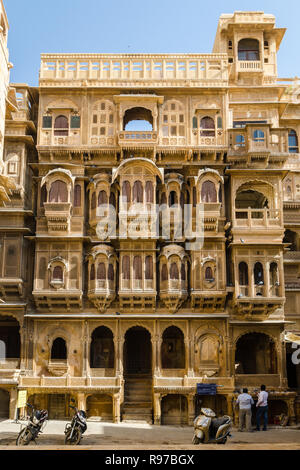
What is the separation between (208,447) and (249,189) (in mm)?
24431

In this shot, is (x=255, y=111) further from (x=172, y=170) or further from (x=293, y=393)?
(x=293, y=393)

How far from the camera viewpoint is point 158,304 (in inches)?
1055

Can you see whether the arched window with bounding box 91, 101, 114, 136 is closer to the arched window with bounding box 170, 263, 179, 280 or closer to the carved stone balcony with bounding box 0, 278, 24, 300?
the arched window with bounding box 170, 263, 179, 280

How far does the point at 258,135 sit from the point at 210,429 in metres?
17.8

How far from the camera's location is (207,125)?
93.8ft

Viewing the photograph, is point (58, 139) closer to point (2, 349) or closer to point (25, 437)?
point (2, 349)

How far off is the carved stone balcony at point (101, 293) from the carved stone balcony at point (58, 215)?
10.6ft

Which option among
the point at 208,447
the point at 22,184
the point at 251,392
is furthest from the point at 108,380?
the point at 208,447

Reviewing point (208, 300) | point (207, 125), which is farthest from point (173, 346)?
point (207, 125)

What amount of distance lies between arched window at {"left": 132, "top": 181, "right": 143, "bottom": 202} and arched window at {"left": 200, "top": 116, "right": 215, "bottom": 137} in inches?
182

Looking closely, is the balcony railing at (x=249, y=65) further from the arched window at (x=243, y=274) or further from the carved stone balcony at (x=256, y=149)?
the arched window at (x=243, y=274)

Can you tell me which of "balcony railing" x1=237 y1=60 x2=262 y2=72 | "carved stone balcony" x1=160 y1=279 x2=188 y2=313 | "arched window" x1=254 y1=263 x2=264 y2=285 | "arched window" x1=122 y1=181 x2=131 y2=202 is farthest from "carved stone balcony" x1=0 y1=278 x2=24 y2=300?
"balcony railing" x1=237 y1=60 x2=262 y2=72

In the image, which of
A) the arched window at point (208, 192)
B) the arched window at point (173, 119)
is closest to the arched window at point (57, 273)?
the arched window at point (208, 192)

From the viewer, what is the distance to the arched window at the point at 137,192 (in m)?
27.3
